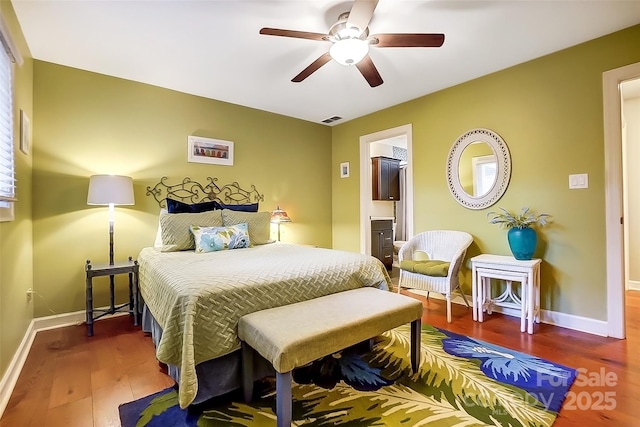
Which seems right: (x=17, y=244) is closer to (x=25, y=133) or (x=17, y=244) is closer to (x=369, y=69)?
(x=25, y=133)

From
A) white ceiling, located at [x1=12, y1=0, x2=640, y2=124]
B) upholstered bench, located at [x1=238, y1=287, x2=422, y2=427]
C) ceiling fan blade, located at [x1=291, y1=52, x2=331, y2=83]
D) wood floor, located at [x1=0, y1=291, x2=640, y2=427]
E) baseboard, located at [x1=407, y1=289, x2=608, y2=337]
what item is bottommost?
wood floor, located at [x1=0, y1=291, x2=640, y2=427]

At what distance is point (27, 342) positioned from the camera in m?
2.31

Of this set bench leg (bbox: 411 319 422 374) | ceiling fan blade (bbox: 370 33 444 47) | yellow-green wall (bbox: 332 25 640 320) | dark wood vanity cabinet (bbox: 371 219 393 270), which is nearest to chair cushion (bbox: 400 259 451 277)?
yellow-green wall (bbox: 332 25 640 320)

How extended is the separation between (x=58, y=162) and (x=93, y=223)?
25.3 inches

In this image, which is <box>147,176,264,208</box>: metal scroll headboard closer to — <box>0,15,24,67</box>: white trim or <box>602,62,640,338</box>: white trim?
<box>0,15,24,67</box>: white trim

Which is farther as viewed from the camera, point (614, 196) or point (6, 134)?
point (614, 196)

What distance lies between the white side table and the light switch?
28.8 inches

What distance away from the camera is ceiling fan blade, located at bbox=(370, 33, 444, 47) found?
1.93 m

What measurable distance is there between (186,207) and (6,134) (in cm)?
146

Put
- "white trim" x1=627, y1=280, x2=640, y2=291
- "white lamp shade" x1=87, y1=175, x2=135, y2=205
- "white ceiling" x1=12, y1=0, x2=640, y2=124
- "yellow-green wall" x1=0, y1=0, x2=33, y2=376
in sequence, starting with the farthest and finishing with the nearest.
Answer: "white trim" x1=627, y1=280, x2=640, y2=291 < "white lamp shade" x1=87, y1=175, x2=135, y2=205 < "white ceiling" x1=12, y1=0, x2=640, y2=124 < "yellow-green wall" x1=0, y1=0, x2=33, y2=376

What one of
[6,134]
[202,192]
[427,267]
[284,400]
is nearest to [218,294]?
[284,400]

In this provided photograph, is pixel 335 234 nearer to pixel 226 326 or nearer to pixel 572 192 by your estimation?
pixel 572 192

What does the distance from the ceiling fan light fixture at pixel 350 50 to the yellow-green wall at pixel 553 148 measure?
5.97 feet

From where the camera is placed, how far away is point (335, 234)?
5.00m
